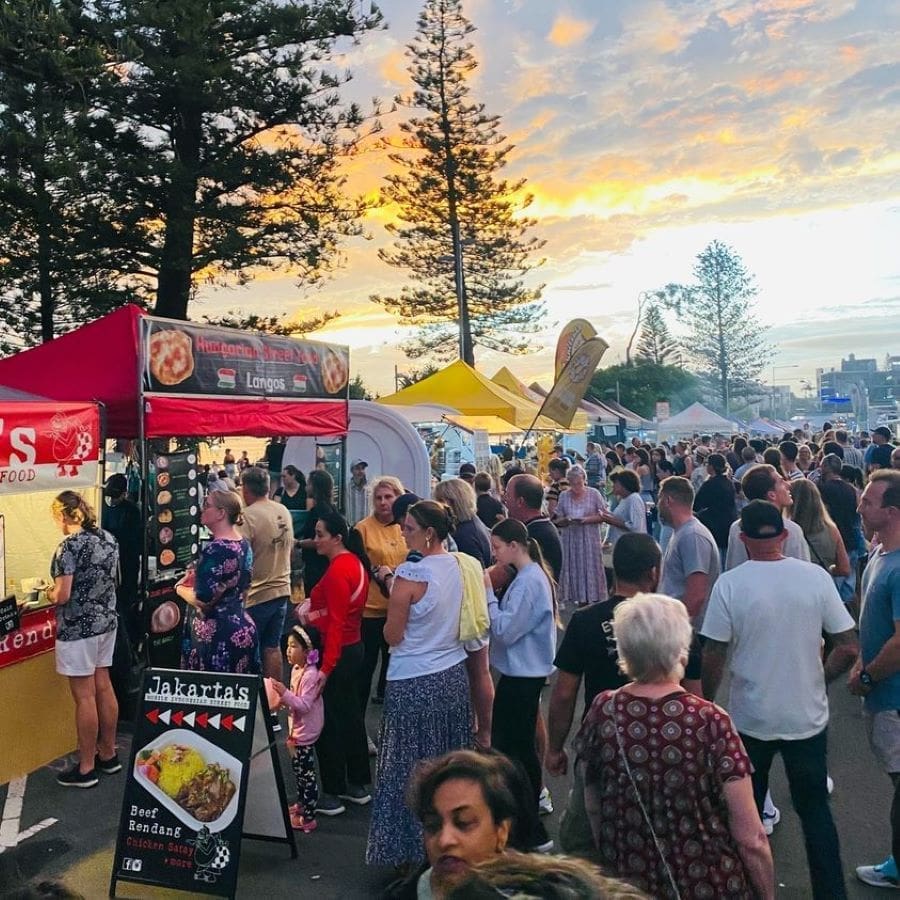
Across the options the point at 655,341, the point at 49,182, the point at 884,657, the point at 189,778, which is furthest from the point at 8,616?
the point at 655,341

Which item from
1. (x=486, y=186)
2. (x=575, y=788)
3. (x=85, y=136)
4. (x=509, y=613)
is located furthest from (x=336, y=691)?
(x=486, y=186)

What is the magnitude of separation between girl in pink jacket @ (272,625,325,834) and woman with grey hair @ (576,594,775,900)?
2374 millimetres

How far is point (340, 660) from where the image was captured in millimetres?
4715

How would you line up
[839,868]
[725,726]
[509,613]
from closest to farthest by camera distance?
[725,726] → [839,868] → [509,613]

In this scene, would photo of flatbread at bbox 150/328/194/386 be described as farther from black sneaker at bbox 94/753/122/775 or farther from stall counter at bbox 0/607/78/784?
black sneaker at bbox 94/753/122/775

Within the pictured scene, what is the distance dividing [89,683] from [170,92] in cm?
1456

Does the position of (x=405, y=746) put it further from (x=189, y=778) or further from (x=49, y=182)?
(x=49, y=182)

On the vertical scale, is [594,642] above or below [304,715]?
above

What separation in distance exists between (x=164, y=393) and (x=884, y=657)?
5.08 m

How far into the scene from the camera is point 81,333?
6.51 metres

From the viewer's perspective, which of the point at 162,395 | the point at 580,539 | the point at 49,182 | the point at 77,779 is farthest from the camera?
the point at 49,182

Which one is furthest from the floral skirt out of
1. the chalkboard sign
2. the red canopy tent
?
the red canopy tent

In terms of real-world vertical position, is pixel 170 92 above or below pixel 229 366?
above

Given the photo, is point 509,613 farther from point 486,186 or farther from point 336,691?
point 486,186
